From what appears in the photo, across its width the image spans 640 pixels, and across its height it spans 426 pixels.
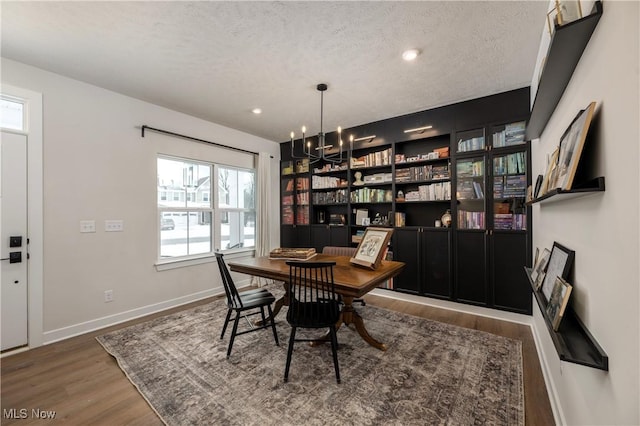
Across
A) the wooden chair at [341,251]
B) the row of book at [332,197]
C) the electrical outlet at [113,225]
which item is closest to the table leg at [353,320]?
the wooden chair at [341,251]

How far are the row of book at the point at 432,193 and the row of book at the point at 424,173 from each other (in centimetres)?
11

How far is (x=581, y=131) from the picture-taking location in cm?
106

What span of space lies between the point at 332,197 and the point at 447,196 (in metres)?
1.95

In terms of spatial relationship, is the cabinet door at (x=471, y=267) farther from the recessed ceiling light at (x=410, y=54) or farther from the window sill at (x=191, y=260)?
the window sill at (x=191, y=260)

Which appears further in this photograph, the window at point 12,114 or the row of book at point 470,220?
the row of book at point 470,220

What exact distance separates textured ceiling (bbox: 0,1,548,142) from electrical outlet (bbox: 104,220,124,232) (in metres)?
1.56

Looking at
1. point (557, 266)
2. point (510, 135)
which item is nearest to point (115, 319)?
point (557, 266)

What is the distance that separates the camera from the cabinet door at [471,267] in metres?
3.26

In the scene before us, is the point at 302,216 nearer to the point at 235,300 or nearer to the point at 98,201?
the point at 235,300

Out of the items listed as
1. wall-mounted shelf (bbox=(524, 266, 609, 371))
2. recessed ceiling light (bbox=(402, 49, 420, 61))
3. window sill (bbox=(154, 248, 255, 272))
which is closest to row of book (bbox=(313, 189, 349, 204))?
window sill (bbox=(154, 248, 255, 272))

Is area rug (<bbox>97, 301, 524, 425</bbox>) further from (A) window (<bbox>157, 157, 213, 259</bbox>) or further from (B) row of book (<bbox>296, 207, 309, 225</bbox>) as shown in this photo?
(B) row of book (<bbox>296, 207, 309, 225</bbox>)

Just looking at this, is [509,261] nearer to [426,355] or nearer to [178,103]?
[426,355]

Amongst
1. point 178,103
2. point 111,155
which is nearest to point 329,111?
point 178,103

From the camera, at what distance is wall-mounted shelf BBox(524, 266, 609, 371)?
0.92 m
